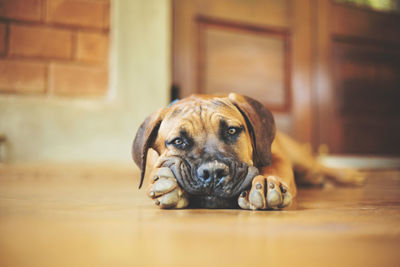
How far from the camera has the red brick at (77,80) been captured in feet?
12.4

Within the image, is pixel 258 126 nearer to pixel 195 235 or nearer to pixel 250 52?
pixel 195 235

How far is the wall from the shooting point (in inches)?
145

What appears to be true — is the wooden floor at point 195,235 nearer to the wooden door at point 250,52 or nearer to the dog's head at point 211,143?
the dog's head at point 211,143

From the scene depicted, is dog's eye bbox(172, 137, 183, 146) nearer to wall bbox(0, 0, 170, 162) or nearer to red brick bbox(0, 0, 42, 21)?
wall bbox(0, 0, 170, 162)

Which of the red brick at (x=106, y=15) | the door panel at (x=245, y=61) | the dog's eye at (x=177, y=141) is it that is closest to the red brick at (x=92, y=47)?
the red brick at (x=106, y=15)

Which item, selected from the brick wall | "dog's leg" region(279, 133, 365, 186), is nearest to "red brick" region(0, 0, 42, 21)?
the brick wall

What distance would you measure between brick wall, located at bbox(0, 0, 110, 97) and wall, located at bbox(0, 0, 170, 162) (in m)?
0.10

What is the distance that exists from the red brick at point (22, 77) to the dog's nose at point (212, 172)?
279cm

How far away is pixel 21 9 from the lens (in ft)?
12.0

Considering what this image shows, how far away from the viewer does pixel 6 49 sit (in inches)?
143

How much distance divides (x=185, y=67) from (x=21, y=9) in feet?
5.83

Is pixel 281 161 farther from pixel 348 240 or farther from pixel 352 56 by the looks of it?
pixel 352 56

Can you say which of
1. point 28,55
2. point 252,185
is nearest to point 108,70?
point 28,55

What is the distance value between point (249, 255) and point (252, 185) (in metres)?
0.64
